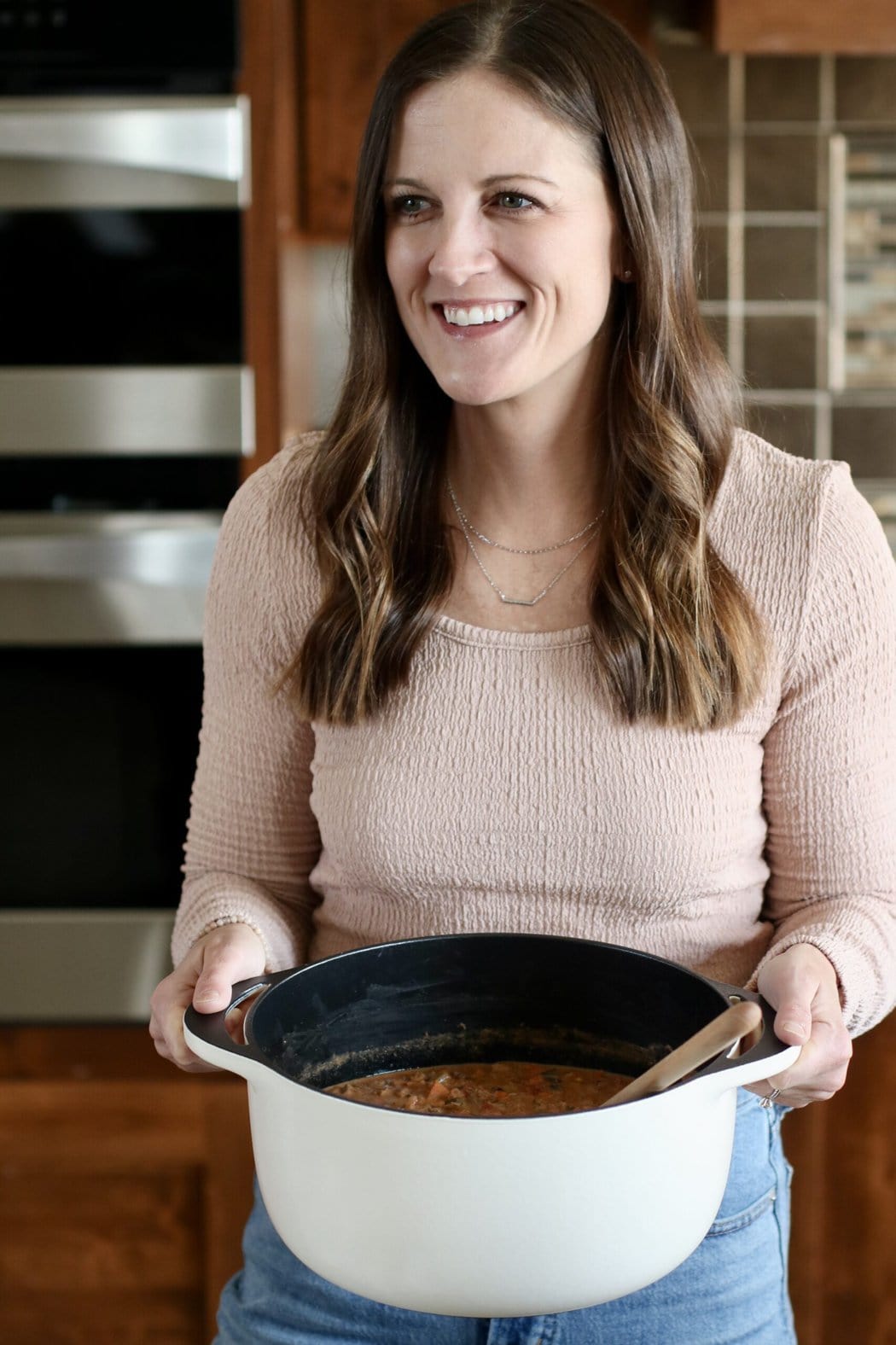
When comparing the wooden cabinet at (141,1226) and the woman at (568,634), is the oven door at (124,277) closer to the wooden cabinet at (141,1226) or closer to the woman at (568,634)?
the woman at (568,634)

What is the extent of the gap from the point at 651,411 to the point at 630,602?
0.15 meters

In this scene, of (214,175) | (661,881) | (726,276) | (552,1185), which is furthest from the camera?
(726,276)

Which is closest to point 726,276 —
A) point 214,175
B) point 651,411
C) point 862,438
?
point 862,438

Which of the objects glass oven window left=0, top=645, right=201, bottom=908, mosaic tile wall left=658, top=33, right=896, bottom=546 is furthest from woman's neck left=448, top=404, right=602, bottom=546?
mosaic tile wall left=658, top=33, right=896, bottom=546

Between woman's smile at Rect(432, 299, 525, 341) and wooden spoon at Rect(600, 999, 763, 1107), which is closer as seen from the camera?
wooden spoon at Rect(600, 999, 763, 1107)

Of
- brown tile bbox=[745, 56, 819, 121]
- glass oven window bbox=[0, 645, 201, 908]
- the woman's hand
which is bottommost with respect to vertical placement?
glass oven window bbox=[0, 645, 201, 908]

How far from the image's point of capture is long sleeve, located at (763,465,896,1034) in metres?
Result: 1.02

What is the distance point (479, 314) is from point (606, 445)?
0.59 feet

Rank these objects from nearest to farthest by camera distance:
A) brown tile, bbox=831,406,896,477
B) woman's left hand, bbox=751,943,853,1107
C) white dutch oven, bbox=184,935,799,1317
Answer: white dutch oven, bbox=184,935,799,1317 < woman's left hand, bbox=751,943,853,1107 < brown tile, bbox=831,406,896,477

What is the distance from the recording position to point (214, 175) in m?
1.53

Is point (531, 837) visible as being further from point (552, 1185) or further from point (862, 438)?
point (862, 438)

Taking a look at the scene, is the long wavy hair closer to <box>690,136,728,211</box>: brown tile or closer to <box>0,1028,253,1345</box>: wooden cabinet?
<box>0,1028,253,1345</box>: wooden cabinet

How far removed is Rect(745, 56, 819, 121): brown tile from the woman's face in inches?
51.4

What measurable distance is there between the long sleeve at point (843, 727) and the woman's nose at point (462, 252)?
1.03 ft
